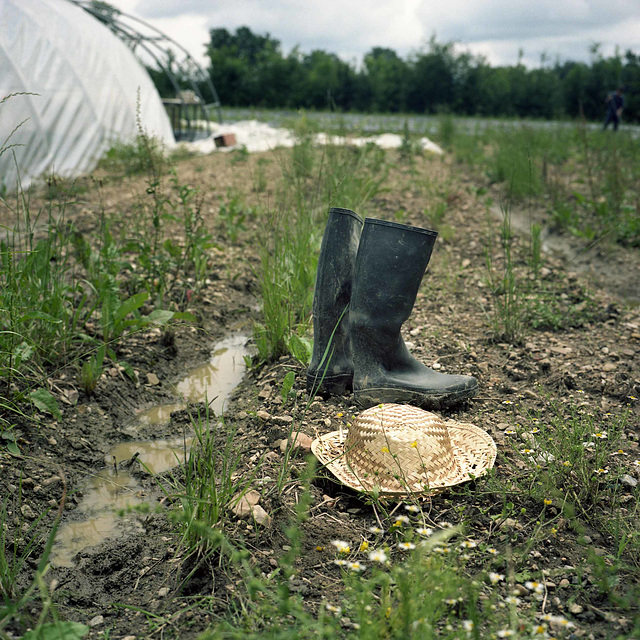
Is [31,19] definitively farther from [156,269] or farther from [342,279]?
[342,279]

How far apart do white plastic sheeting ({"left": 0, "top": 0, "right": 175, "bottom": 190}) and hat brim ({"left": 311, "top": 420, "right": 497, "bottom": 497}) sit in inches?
174

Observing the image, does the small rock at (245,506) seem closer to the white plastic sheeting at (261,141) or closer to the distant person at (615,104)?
the white plastic sheeting at (261,141)

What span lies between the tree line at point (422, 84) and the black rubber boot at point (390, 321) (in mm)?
17989

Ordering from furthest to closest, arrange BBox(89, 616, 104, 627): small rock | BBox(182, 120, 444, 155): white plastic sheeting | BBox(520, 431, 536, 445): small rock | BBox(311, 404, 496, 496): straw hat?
BBox(182, 120, 444, 155): white plastic sheeting < BBox(520, 431, 536, 445): small rock < BBox(311, 404, 496, 496): straw hat < BBox(89, 616, 104, 627): small rock

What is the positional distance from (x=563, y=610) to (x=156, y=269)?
2.60 metres

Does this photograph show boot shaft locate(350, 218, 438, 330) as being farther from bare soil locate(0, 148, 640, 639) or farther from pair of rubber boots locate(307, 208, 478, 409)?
bare soil locate(0, 148, 640, 639)

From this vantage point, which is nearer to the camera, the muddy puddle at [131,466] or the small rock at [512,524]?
the small rock at [512,524]

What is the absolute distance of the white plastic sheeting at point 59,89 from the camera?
5793 mm

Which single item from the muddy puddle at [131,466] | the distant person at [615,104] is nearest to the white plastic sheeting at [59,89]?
the muddy puddle at [131,466]

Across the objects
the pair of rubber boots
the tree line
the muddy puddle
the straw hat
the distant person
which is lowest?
the muddy puddle

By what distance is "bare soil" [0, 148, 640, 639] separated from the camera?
144 cm

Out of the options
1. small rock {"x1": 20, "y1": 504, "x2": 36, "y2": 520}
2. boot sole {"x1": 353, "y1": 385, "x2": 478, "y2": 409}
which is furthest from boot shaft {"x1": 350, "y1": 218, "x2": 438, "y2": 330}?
small rock {"x1": 20, "y1": 504, "x2": 36, "y2": 520}

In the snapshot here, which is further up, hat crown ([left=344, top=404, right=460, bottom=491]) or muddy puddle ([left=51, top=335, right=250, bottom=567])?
hat crown ([left=344, top=404, right=460, bottom=491])

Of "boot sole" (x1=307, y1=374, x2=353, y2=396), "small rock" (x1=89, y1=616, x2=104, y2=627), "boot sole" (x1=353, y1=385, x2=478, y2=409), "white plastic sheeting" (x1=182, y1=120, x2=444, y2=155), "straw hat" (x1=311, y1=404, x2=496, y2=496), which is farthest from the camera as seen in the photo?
"white plastic sheeting" (x1=182, y1=120, x2=444, y2=155)
